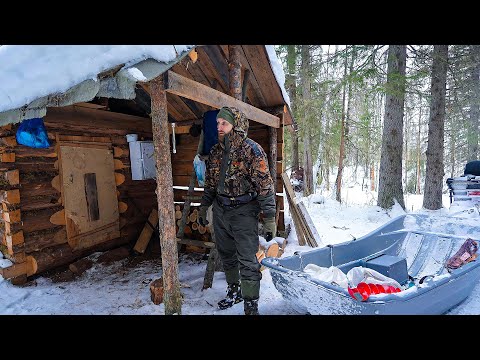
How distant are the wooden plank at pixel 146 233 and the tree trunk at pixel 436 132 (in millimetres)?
8283

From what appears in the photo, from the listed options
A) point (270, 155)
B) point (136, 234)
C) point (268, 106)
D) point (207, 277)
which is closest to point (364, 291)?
point (207, 277)

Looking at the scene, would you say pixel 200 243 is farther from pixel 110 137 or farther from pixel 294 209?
pixel 110 137

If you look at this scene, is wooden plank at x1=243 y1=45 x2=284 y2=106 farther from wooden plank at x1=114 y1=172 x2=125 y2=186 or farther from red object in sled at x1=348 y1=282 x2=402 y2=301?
red object in sled at x1=348 y1=282 x2=402 y2=301

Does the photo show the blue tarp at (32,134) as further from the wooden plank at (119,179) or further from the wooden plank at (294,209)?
the wooden plank at (294,209)

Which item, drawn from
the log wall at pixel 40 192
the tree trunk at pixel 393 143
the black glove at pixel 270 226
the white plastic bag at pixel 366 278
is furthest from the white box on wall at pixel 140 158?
the tree trunk at pixel 393 143

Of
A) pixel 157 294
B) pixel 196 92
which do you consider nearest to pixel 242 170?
pixel 196 92

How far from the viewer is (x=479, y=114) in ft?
46.3

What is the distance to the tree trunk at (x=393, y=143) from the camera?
836 centimetres

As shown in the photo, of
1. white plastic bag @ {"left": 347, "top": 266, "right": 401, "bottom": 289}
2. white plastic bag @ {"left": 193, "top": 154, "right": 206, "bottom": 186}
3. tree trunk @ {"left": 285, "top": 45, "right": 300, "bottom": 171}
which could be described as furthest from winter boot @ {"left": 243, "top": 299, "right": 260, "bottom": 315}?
tree trunk @ {"left": 285, "top": 45, "right": 300, "bottom": 171}

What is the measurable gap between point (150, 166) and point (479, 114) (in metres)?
16.5

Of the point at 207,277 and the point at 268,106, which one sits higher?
the point at 268,106

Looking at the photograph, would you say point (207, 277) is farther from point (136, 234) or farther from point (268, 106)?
point (268, 106)

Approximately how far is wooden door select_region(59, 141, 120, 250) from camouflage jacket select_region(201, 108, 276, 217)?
3018 millimetres

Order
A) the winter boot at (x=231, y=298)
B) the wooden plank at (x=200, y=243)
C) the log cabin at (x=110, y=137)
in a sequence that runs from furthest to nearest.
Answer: the wooden plank at (x=200, y=243) < the winter boot at (x=231, y=298) < the log cabin at (x=110, y=137)
